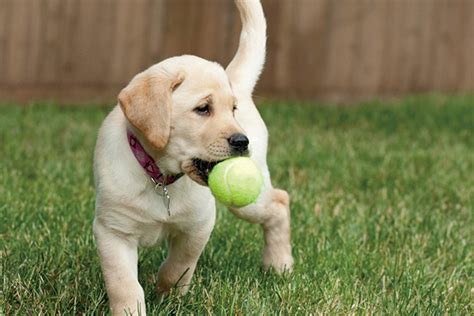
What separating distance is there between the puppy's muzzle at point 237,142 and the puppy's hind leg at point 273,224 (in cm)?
87

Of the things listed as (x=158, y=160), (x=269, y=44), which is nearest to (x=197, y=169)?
(x=158, y=160)

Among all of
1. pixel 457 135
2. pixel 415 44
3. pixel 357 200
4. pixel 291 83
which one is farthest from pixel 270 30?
pixel 357 200

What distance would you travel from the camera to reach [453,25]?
11.2 m

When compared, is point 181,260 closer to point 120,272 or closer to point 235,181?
point 120,272

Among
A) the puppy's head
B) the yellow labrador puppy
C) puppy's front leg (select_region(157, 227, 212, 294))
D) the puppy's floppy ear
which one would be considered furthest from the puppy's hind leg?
the puppy's floppy ear

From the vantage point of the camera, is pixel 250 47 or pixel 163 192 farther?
pixel 250 47

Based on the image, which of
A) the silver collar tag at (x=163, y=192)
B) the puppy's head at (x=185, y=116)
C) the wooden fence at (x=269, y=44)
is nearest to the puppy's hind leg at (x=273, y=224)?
the silver collar tag at (x=163, y=192)

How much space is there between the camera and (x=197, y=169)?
134 inches

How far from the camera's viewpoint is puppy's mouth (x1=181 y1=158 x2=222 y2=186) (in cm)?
340

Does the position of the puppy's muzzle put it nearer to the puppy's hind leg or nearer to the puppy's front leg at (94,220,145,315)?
the puppy's front leg at (94,220,145,315)

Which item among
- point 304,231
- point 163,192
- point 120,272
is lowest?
point 304,231

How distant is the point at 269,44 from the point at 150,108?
279 inches

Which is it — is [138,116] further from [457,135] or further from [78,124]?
[457,135]

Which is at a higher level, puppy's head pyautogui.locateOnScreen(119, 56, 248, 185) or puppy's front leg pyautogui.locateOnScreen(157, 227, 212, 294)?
puppy's head pyautogui.locateOnScreen(119, 56, 248, 185)
